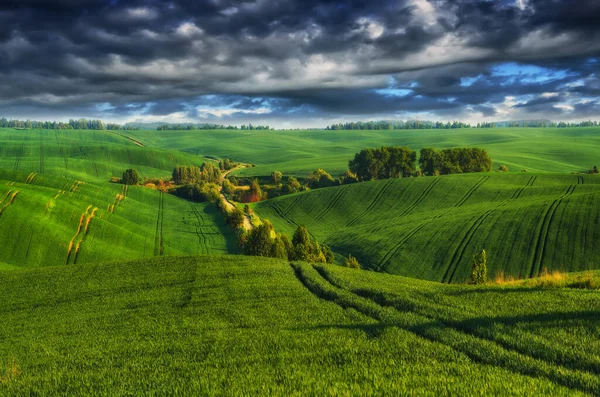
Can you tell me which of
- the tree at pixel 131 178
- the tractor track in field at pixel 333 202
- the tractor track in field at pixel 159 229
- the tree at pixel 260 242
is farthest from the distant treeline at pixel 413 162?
the tree at pixel 260 242

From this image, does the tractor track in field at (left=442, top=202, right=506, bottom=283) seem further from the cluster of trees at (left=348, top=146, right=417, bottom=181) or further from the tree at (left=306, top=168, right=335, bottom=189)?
the tree at (left=306, top=168, right=335, bottom=189)

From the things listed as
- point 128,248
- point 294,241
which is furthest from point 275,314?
point 128,248

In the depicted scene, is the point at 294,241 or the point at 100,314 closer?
the point at 100,314

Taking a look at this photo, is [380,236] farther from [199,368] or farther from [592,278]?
[199,368]

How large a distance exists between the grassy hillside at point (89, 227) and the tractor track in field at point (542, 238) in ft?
195

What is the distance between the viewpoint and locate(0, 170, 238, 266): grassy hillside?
6906 cm

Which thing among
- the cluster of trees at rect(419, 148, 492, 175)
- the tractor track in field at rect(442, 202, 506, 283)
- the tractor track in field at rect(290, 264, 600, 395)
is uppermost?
the cluster of trees at rect(419, 148, 492, 175)

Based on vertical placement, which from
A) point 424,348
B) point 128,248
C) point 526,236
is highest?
point 424,348

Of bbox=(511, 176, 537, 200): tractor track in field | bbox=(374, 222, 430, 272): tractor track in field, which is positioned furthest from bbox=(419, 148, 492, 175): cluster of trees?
bbox=(374, 222, 430, 272): tractor track in field

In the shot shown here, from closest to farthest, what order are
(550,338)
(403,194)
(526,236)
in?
1. (550,338)
2. (526,236)
3. (403,194)

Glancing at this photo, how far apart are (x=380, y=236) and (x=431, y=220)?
13.3 m

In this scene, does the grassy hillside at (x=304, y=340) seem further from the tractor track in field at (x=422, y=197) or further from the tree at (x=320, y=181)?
the tree at (x=320, y=181)

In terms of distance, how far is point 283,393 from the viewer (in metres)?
10.5

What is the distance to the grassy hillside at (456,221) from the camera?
2544 inches
